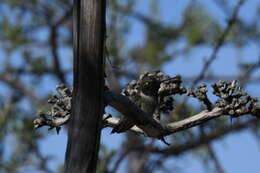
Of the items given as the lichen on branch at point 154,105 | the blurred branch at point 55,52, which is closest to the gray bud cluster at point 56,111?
the lichen on branch at point 154,105

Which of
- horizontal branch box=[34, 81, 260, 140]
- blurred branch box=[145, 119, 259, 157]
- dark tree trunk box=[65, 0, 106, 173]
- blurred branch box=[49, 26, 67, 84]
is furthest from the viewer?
blurred branch box=[49, 26, 67, 84]

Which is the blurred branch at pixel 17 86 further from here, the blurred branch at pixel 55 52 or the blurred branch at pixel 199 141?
the blurred branch at pixel 199 141

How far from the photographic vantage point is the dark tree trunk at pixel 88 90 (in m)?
1.12

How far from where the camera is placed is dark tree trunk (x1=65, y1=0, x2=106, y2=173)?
112cm

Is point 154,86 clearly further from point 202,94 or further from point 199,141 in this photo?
point 199,141

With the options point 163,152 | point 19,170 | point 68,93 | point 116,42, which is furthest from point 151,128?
point 116,42

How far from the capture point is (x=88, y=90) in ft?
3.68

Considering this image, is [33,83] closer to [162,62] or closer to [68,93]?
[162,62]

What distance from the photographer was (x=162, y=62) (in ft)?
17.4

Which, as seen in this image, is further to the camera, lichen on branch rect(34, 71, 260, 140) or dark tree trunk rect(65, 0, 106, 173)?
lichen on branch rect(34, 71, 260, 140)

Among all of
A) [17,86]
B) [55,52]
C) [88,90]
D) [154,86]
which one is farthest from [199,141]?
[88,90]

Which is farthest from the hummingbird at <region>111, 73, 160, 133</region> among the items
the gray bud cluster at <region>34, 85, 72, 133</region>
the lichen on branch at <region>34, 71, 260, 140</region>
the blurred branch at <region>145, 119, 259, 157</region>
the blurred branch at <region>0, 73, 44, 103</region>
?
the blurred branch at <region>0, 73, 44, 103</region>

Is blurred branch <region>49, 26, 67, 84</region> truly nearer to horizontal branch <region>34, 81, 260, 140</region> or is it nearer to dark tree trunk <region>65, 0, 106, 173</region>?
horizontal branch <region>34, 81, 260, 140</region>

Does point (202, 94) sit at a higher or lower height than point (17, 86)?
lower
